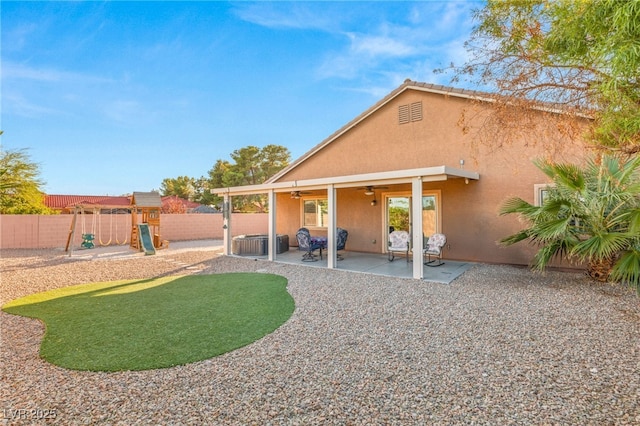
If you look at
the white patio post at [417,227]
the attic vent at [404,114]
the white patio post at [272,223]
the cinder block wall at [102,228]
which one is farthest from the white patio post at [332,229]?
the cinder block wall at [102,228]

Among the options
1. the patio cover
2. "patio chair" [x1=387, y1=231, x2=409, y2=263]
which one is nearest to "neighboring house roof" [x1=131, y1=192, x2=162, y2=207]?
the patio cover

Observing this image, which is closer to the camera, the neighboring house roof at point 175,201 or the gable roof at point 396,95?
the gable roof at point 396,95

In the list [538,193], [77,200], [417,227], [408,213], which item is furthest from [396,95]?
[77,200]

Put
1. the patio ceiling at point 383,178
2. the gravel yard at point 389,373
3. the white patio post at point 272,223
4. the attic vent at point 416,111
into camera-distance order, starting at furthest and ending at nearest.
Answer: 1. the attic vent at point 416,111
2. the white patio post at point 272,223
3. the patio ceiling at point 383,178
4. the gravel yard at point 389,373

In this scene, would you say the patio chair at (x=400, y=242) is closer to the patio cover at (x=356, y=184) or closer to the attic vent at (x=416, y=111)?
the patio cover at (x=356, y=184)

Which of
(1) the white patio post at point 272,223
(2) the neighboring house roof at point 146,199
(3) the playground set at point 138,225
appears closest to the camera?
(1) the white patio post at point 272,223

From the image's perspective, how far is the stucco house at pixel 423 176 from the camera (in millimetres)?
8820

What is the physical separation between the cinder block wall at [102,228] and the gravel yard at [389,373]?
1342cm

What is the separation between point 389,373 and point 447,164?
8.71 meters

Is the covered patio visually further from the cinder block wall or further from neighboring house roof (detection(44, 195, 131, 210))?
neighboring house roof (detection(44, 195, 131, 210))

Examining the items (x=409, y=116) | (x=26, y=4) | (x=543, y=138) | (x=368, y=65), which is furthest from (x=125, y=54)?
(x=543, y=138)

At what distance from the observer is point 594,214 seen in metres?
6.36

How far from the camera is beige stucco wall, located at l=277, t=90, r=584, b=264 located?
9.23 m

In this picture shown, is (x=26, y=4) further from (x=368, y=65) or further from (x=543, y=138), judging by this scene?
(x=543, y=138)
